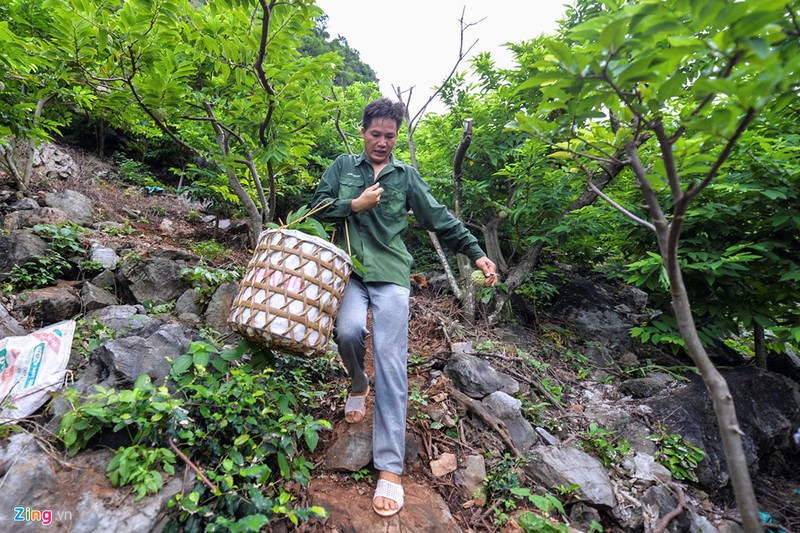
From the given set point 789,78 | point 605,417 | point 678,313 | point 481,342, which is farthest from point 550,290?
point 789,78

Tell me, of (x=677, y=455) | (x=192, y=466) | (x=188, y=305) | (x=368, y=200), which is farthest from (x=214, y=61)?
(x=677, y=455)

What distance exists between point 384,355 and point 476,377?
1403 millimetres

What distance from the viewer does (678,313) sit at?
1.14m

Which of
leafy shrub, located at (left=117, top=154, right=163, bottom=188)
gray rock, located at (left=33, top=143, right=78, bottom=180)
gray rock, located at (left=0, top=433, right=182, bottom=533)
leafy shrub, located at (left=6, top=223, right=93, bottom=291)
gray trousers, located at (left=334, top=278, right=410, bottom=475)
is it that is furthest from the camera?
leafy shrub, located at (left=117, top=154, right=163, bottom=188)

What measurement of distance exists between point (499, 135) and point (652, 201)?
4269mm

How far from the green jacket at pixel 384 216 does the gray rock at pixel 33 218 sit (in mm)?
4152

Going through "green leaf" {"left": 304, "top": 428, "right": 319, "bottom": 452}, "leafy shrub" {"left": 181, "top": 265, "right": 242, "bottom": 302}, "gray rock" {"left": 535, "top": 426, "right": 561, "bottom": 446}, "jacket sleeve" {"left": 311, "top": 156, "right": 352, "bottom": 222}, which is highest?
"jacket sleeve" {"left": 311, "top": 156, "right": 352, "bottom": 222}

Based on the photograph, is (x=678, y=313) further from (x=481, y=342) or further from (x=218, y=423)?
(x=481, y=342)

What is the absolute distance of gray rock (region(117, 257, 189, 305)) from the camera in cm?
357

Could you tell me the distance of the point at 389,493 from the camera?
1.89 meters

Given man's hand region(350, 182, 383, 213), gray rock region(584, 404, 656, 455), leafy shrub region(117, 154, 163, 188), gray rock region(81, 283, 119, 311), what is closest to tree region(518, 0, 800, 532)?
man's hand region(350, 182, 383, 213)

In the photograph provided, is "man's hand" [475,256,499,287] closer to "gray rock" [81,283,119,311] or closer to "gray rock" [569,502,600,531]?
"gray rock" [569,502,600,531]

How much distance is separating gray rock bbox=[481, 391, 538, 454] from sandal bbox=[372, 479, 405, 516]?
44.6 inches

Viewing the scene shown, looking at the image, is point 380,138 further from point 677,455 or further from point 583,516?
point 677,455
